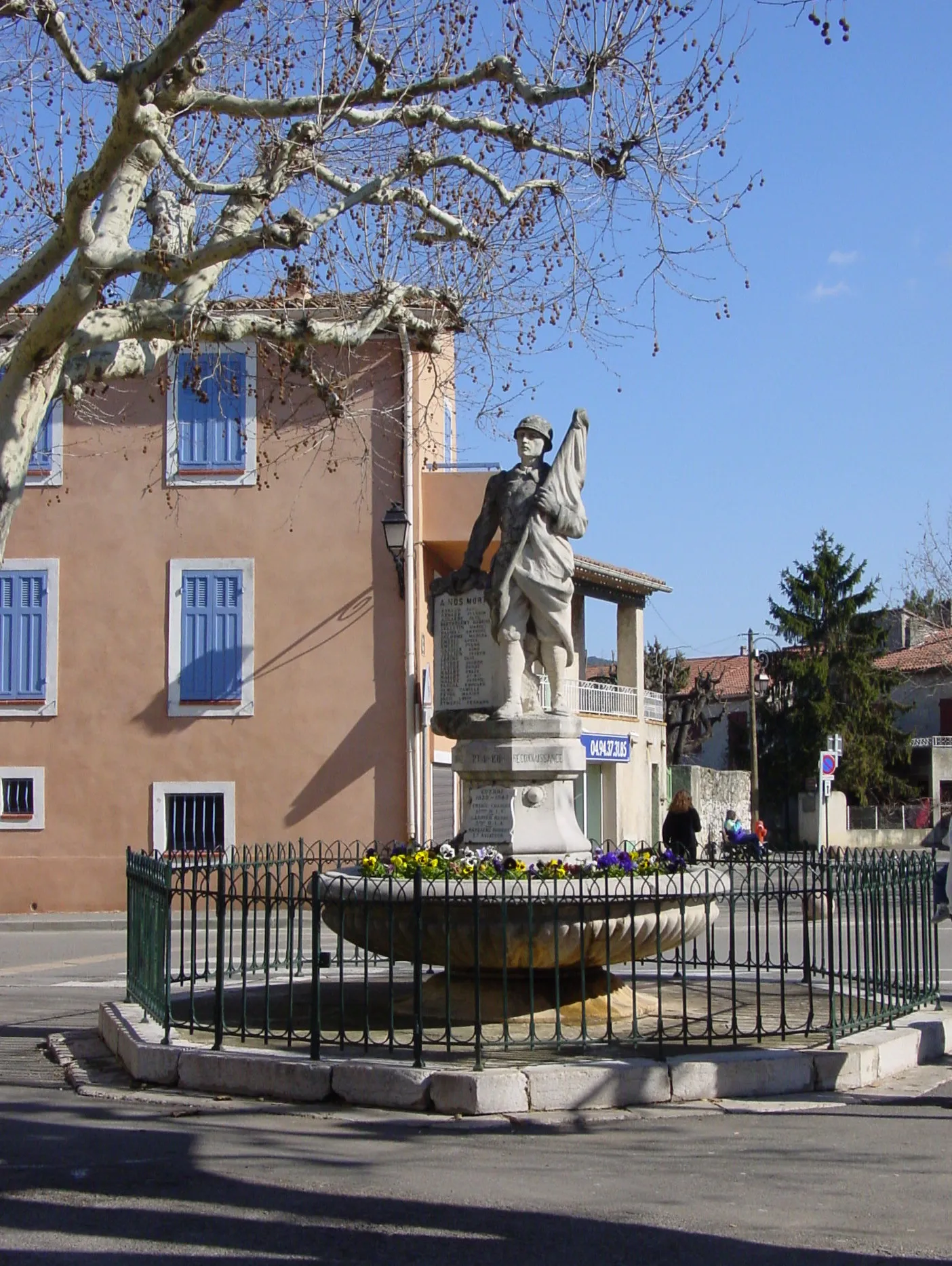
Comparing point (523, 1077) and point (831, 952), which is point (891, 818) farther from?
point (523, 1077)

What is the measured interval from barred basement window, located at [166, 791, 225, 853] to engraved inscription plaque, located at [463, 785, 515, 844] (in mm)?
13286

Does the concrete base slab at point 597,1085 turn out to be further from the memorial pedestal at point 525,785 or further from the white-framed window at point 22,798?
the white-framed window at point 22,798

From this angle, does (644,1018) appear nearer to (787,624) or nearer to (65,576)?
(65,576)

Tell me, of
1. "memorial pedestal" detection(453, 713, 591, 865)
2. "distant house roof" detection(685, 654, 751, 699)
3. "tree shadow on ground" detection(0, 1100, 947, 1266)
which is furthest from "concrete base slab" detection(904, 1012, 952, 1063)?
"distant house roof" detection(685, 654, 751, 699)

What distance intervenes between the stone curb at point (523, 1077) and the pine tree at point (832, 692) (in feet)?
138

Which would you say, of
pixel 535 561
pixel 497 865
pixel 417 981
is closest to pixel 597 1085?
pixel 417 981

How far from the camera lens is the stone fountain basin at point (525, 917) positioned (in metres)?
8.32

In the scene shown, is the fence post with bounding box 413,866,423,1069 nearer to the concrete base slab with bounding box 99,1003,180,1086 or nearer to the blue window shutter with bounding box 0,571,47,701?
the concrete base slab with bounding box 99,1003,180,1086

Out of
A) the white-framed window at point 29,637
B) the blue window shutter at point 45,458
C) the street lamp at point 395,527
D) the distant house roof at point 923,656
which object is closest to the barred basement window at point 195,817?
the white-framed window at point 29,637

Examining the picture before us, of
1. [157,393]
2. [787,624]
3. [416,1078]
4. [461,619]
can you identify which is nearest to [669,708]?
[787,624]

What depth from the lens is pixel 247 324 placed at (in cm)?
973

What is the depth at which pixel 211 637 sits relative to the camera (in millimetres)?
23062

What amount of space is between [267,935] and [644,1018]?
250 centimetres

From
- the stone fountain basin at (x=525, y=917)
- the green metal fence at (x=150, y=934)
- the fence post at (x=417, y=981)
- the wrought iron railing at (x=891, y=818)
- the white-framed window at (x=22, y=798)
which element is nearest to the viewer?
the fence post at (x=417, y=981)
